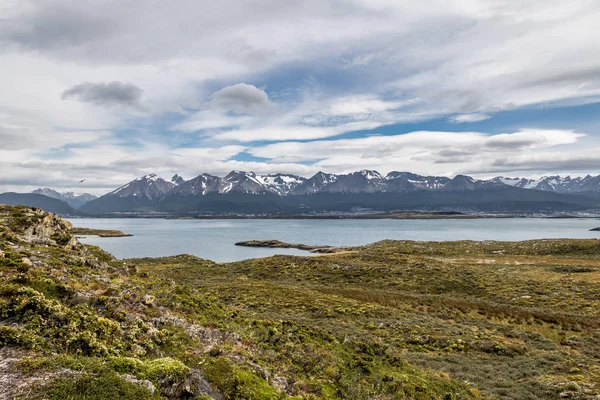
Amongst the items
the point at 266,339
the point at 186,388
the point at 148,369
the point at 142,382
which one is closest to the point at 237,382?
the point at 186,388

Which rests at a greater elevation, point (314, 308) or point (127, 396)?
point (127, 396)

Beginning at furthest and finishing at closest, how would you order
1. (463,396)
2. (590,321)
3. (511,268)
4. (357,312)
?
(511,268), (357,312), (590,321), (463,396)

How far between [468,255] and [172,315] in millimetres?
86944

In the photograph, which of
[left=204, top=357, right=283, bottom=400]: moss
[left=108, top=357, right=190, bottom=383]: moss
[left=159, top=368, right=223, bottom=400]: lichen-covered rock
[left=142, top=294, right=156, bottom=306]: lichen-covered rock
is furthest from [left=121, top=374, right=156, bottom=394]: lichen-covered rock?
[left=142, top=294, right=156, bottom=306]: lichen-covered rock

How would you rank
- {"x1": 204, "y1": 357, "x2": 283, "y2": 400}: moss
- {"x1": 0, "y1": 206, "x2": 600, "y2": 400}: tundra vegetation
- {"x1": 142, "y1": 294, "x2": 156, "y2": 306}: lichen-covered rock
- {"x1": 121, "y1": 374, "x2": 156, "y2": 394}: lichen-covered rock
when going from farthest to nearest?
{"x1": 142, "y1": 294, "x2": 156, "y2": 306}: lichen-covered rock → {"x1": 204, "y1": 357, "x2": 283, "y2": 400}: moss → {"x1": 0, "y1": 206, "x2": 600, "y2": 400}: tundra vegetation → {"x1": 121, "y1": 374, "x2": 156, "y2": 394}: lichen-covered rock

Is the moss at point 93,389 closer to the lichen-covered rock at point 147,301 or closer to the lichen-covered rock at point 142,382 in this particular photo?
the lichen-covered rock at point 142,382

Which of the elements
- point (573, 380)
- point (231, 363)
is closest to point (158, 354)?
point (231, 363)

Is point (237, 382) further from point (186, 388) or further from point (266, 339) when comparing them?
point (266, 339)

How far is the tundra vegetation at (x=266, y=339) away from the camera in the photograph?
10472 mm

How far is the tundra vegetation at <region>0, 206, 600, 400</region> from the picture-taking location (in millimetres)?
10472

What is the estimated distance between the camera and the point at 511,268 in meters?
62.1

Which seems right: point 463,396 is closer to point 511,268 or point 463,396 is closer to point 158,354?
point 158,354

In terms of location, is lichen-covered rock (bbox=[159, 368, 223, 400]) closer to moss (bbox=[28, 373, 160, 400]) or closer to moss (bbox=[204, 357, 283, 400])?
moss (bbox=[204, 357, 283, 400])

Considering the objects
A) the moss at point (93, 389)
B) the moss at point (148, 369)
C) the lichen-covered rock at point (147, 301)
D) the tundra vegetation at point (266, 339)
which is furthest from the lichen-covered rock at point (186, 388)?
the lichen-covered rock at point (147, 301)
